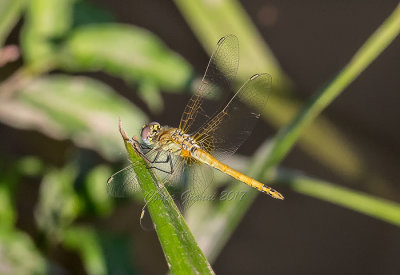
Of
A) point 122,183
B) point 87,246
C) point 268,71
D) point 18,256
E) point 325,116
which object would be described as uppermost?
point 325,116

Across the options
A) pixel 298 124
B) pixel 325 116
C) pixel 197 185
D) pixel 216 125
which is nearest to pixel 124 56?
pixel 216 125

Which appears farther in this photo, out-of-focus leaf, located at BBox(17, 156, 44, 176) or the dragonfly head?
out-of-focus leaf, located at BBox(17, 156, 44, 176)

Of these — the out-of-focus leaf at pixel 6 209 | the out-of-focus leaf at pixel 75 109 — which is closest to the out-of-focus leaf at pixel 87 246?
the out-of-focus leaf at pixel 6 209

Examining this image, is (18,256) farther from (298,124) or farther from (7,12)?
(298,124)

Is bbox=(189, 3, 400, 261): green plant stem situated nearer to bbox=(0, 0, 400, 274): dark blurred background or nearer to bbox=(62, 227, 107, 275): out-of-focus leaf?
bbox=(62, 227, 107, 275): out-of-focus leaf

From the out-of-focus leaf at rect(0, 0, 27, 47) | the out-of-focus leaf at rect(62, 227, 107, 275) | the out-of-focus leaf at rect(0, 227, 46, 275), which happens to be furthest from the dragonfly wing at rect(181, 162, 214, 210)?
the out-of-focus leaf at rect(0, 0, 27, 47)

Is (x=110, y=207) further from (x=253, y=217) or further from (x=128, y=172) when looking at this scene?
(x=253, y=217)
